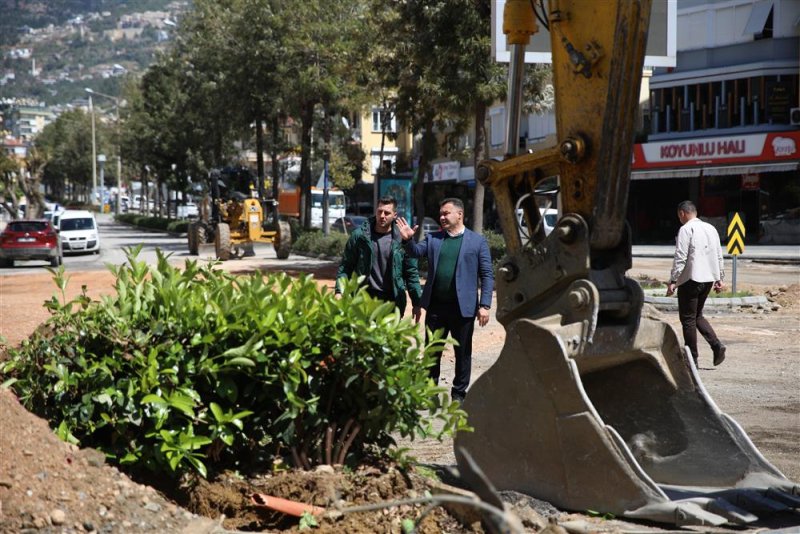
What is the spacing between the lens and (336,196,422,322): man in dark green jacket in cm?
945

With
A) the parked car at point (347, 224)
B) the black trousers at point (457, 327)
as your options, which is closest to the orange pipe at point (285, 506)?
the black trousers at point (457, 327)

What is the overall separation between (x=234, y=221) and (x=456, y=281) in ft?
91.9

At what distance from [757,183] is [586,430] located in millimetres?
41299

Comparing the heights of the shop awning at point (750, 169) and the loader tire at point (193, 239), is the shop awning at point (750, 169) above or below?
above

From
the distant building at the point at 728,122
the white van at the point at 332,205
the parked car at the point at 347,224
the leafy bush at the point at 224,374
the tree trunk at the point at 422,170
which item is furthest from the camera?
the white van at the point at 332,205

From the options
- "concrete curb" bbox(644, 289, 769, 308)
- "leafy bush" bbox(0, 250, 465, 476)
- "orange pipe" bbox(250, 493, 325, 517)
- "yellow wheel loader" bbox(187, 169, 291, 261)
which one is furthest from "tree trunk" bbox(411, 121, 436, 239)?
"orange pipe" bbox(250, 493, 325, 517)

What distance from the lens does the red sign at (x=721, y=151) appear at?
43.3 m

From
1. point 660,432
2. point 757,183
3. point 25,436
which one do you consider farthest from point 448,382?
point 757,183

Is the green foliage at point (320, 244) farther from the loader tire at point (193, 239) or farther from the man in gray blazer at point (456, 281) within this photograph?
the man in gray blazer at point (456, 281)

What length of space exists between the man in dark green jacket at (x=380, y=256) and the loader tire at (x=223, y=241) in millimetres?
24954

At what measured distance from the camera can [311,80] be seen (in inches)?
1427

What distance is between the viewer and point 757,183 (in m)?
44.9

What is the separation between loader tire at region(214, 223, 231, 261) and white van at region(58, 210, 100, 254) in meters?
10.7

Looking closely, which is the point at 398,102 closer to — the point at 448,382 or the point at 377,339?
the point at 448,382
